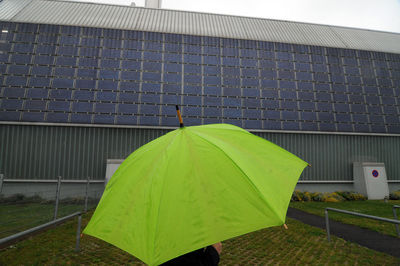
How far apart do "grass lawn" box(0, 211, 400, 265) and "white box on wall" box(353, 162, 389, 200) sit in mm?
13213

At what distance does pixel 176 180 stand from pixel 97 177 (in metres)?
15.8

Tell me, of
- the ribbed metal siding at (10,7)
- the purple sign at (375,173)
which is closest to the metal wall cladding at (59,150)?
the ribbed metal siding at (10,7)

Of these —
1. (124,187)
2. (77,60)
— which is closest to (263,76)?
(77,60)

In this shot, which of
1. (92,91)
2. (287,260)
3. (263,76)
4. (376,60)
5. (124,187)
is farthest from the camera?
(376,60)

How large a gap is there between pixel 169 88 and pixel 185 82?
1.37 metres

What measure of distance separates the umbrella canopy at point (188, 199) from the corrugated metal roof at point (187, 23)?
19.4 metres

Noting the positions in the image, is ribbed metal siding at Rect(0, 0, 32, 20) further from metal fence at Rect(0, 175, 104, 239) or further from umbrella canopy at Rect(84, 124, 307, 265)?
umbrella canopy at Rect(84, 124, 307, 265)

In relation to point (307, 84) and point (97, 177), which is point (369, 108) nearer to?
point (307, 84)

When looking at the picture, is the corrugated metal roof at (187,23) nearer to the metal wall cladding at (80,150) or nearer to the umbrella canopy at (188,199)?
the metal wall cladding at (80,150)

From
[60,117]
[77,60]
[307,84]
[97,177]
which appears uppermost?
[77,60]

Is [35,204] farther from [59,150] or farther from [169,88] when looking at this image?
[169,88]

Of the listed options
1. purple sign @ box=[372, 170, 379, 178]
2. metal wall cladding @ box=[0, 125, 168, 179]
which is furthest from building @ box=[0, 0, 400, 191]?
purple sign @ box=[372, 170, 379, 178]

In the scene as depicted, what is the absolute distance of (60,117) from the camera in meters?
15.7

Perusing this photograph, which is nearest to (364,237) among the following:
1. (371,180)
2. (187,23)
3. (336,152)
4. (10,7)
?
(336,152)
